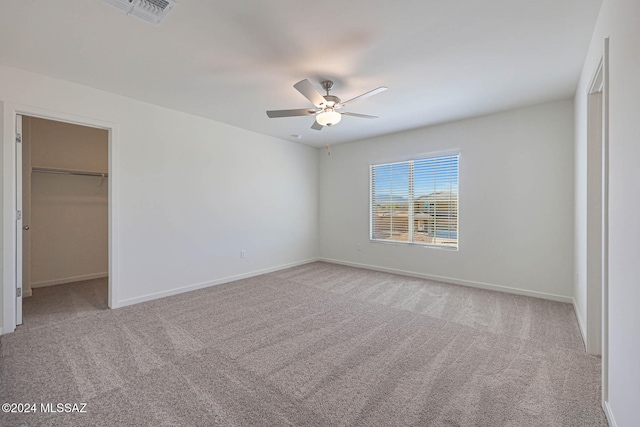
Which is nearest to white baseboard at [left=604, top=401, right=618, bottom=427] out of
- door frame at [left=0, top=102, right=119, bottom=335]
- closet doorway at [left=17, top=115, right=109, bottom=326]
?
door frame at [left=0, top=102, right=119, bottom=335]

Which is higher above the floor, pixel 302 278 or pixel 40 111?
pixel 40 111

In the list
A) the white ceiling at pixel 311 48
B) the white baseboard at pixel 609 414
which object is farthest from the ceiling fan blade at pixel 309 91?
the white baseboard at pixel 609 414

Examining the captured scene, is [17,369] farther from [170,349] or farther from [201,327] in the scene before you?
[201,327]

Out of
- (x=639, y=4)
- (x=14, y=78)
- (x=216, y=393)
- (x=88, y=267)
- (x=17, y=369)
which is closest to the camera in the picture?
(x=639, y=4)

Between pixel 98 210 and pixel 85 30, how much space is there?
379cm

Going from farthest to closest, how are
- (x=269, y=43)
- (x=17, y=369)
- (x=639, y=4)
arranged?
(x=269, y=43)
(x=17, y=369)
(x=639, y=4)

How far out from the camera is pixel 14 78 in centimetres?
278

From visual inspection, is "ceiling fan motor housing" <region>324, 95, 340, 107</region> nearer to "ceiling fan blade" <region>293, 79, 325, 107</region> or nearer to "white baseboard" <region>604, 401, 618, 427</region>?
"ceiling fan blade" <region>293, 79, 325, 107</region>

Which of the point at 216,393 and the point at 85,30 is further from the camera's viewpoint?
the point at 85,30

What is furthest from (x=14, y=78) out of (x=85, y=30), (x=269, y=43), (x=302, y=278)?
(x=302, y=278)

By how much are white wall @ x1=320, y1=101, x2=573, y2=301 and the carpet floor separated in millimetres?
544

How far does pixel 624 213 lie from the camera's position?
1.38 meters

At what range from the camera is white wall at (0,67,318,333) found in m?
3.08

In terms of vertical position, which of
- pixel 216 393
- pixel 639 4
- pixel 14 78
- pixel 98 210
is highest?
pixel 14 78
